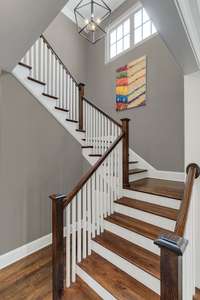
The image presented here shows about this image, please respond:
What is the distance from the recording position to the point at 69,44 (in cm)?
529

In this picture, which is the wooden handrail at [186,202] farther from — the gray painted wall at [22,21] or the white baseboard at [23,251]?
the white baseboard at [23,251]

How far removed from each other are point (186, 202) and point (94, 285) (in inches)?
51.1

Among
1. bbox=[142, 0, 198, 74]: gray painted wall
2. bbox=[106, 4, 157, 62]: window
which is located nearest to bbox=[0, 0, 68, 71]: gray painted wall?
bbox=[142, 0, 198, 74]: gray painted wall

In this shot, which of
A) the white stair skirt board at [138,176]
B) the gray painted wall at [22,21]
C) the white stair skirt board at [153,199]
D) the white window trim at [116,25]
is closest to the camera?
the gray painted wall at [22,21]

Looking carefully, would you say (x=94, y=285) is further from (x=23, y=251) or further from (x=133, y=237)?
(x=23, y=251)

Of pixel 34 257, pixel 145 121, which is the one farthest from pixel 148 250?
pixel 145 121

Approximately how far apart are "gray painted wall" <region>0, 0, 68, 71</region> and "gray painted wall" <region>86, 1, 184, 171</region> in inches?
106

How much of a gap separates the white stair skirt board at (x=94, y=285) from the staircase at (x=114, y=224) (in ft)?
0.03

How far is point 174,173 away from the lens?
3529 mm

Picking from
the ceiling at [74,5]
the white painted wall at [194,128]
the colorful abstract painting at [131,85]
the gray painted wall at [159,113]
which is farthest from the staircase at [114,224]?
the ceiling at [74,5]

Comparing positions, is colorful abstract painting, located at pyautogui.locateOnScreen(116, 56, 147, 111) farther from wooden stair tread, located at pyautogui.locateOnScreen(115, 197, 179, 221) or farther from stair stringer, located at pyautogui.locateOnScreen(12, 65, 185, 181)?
wooden stair tread, located at pyautogui.locateOnScreen(115, 197, 179, 221)

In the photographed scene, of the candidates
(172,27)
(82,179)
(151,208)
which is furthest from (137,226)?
(172,27)

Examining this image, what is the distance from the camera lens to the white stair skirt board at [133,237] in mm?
2012

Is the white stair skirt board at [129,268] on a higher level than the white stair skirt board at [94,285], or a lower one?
higher
